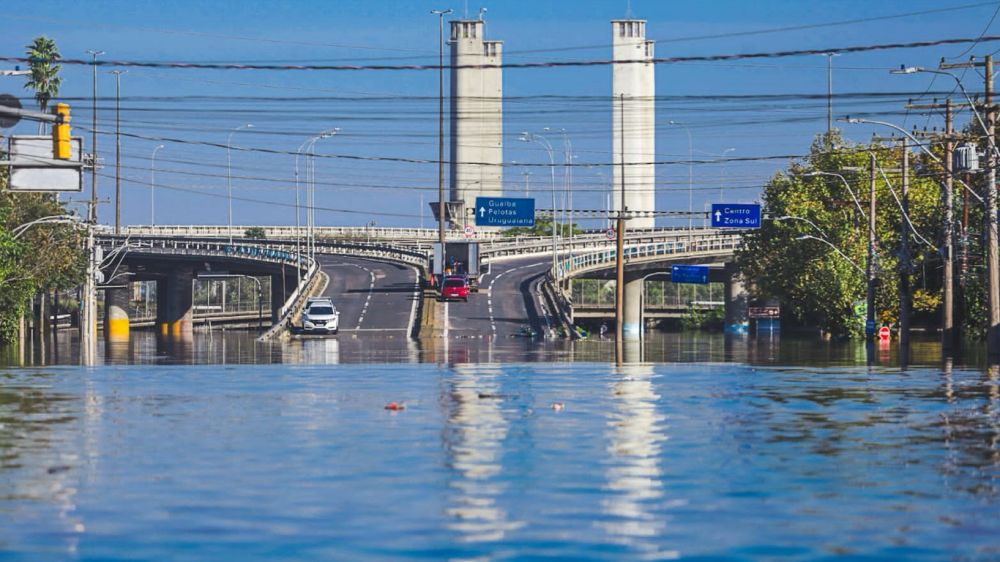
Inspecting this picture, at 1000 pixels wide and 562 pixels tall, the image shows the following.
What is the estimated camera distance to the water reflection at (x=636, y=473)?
1792 centimetres

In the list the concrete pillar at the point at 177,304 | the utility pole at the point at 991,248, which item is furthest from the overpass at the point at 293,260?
the utility pole at the point at 991,248

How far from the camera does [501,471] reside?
23.5 meters

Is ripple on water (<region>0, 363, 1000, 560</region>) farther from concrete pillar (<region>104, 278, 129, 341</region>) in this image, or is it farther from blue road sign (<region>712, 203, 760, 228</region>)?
concrete pillar (<region>104, 278, 129, 341</region>)

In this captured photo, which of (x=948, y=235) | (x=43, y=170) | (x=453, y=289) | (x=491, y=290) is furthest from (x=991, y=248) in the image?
(x=491, y=290)

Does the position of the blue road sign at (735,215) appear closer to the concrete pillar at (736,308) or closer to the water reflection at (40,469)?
the concrete pillar at (736,308)

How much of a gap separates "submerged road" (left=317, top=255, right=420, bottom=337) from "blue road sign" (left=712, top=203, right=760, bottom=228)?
22980 millimetres

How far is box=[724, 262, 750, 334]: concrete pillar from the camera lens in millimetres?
176000

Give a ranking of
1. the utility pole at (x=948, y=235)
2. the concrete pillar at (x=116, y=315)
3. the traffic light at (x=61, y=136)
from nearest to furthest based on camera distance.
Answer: the traffic light at (x=61, y=136)
the utility pole at (x=948, y=235)
the concrete pillar at (x=116, y=315)

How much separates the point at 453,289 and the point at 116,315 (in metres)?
49.3

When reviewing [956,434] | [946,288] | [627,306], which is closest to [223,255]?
[627,306]

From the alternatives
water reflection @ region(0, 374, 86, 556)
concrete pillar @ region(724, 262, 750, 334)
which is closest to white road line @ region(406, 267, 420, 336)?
concrete pillar @ region(724, 262, 750, 334)

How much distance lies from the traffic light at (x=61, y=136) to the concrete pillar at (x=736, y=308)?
142480 mm

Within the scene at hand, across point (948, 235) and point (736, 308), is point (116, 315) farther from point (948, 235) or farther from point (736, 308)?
point (948, 235)

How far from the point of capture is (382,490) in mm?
21375
